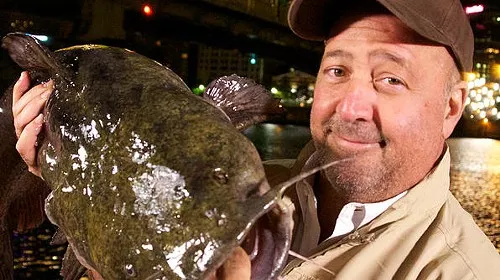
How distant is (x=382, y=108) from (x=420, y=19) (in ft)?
1.17

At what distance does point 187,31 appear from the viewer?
29.7 metres

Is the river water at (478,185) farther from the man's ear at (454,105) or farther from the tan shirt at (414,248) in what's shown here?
the tan shirt at (414,248)

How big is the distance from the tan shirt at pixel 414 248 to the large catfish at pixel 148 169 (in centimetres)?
58

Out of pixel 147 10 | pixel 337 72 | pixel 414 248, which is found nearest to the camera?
pixel 414 248

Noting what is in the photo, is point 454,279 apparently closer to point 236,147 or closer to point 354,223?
point 354,223

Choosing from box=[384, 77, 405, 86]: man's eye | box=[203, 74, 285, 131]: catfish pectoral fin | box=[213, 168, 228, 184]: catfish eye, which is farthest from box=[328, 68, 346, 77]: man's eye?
box=[213, 168, 228, 184]: catfish eye

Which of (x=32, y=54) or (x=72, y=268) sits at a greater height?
(x=32, y=54)

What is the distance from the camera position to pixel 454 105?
2.57 meters

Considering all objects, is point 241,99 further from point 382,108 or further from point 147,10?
point 147,10

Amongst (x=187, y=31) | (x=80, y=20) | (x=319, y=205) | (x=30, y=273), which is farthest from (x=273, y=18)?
(x=319, y=205)

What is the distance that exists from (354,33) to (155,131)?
1.11 m

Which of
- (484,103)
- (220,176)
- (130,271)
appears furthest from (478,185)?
(484,103)

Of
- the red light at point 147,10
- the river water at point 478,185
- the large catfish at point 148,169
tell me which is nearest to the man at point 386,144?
the large catfish at point 148,169

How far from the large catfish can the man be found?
9.2 inches
